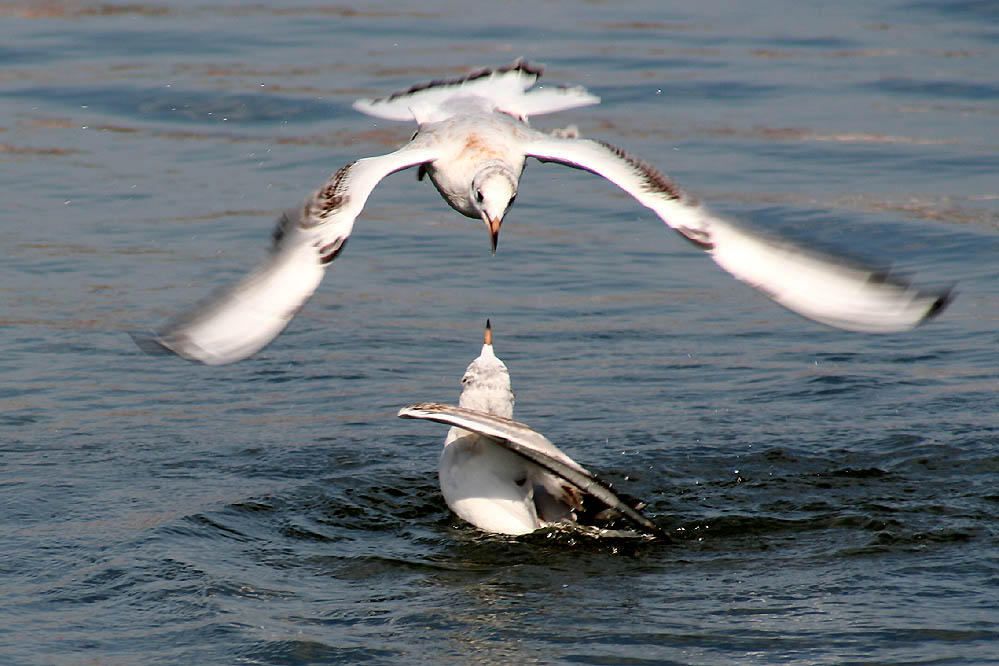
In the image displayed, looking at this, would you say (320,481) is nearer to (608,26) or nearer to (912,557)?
(912,557)

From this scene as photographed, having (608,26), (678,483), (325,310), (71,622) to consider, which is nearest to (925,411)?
(678,483)

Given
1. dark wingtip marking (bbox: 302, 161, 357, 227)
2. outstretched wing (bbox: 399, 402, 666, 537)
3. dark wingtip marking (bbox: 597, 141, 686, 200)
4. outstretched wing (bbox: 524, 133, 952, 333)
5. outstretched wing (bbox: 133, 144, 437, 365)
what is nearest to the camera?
outstretched wing (bbox: 133, 144, 437, 365)

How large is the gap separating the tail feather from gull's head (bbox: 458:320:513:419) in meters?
1.39

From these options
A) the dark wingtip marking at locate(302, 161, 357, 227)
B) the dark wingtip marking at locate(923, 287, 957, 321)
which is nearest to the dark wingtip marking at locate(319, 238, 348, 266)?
the dark wingtip marking at locate(302, 161, 357, 227)

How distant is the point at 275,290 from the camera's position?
17.9 ft

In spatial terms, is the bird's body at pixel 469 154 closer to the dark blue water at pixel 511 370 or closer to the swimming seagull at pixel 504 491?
the swimming seagull at pixel 504 491

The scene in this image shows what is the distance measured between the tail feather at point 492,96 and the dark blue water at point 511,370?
1.20 meters

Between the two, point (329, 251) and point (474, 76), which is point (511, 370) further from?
point (329, 251)

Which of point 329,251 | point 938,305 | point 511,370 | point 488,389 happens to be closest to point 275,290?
point 329,251

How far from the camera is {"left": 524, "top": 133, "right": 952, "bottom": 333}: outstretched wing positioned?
5406 millimetres

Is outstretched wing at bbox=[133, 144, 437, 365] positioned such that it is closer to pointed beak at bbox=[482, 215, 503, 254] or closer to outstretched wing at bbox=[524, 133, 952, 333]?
pointed beak at bbox=[482, 215, 503, 254]

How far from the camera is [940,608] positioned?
17.3 feet

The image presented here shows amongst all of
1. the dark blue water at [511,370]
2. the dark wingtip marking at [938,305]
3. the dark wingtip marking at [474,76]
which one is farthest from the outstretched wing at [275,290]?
the dark wingtip marking at [938,305]

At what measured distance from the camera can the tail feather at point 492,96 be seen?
7.44m
